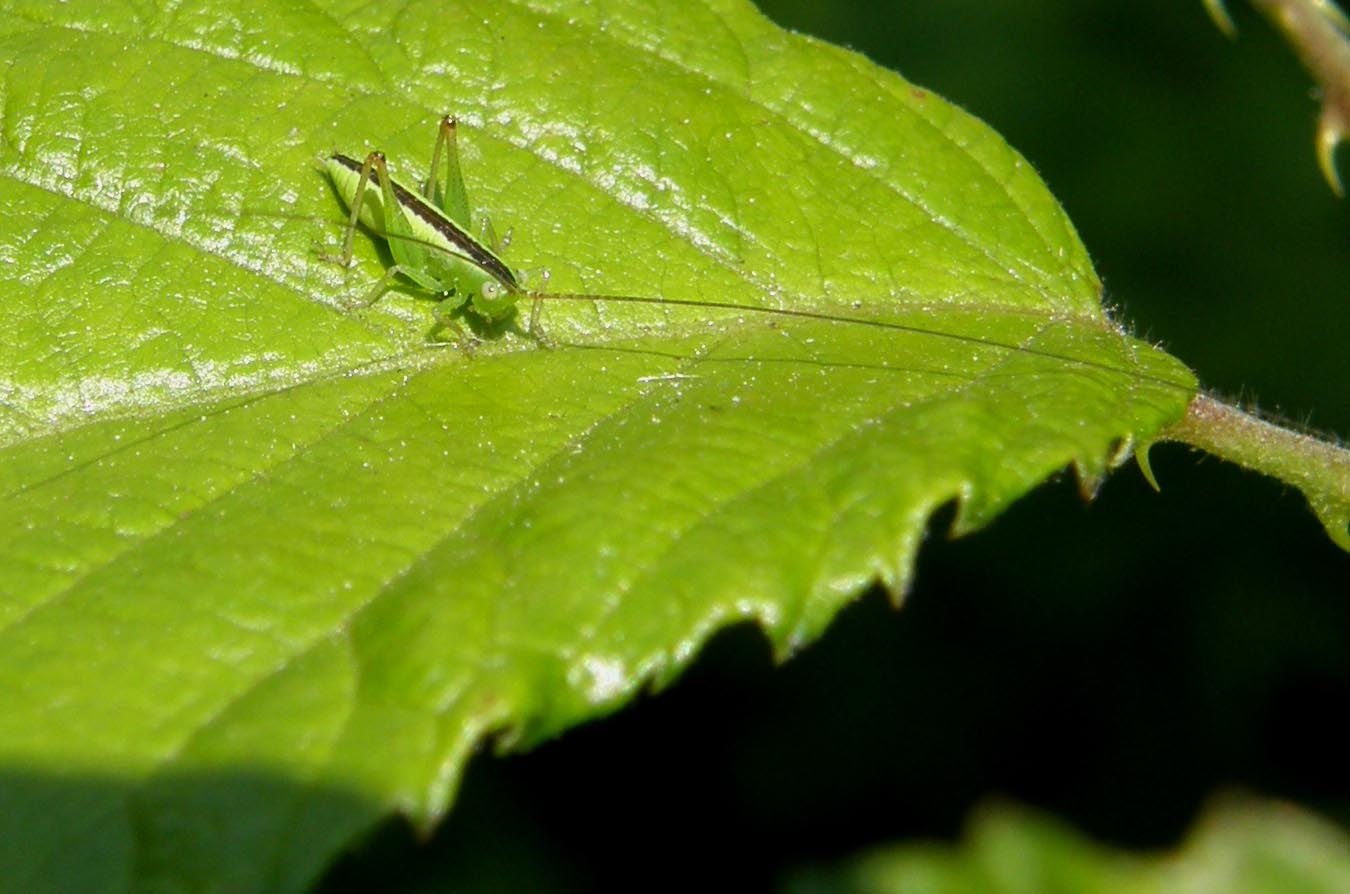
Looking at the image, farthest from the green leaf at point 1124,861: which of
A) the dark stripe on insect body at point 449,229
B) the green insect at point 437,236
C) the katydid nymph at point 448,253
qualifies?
the dark stripe on insect body at point 449,229

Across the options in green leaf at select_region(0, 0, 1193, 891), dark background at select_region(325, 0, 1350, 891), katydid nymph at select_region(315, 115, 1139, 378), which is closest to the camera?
green leaf at select_region(0, 0, 1193, 891)

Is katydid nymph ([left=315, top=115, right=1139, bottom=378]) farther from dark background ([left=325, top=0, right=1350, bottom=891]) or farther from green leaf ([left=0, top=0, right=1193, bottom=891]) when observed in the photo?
dark background ([left=325, top=0, right=1350, bottom=891])

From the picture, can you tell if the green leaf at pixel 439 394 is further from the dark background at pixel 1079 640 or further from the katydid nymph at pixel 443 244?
the dark background at pixel 1079 640

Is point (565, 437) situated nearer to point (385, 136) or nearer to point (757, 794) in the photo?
point (385, 136)

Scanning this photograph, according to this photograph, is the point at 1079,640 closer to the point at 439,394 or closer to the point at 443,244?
the point at 443,244

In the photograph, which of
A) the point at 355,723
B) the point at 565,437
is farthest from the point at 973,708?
the point at 355,723

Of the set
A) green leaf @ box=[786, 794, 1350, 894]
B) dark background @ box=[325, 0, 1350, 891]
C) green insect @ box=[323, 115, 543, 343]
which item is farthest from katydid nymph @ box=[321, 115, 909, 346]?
dark background @ box=[325, 0, 1350, 891]

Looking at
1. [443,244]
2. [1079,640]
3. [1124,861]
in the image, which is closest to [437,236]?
[443,244]

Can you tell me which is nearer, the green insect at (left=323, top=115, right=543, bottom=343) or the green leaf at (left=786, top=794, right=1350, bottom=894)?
the green leaf at (left=786, top=794, right=1350, bottom=894)
